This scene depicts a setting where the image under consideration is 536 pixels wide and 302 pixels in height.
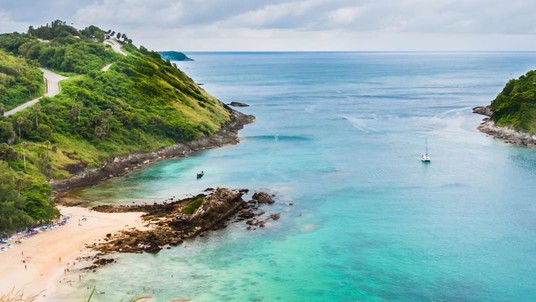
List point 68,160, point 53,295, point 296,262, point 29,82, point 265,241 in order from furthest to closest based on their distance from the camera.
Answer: point 29,82, point 68,160, point 265,241, point 296,262, point 53,295

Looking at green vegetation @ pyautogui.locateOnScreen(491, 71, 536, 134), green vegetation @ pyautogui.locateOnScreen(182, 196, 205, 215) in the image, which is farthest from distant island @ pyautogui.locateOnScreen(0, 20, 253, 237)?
green vegetation @ pyautogui.locateOnScreen(491, 71, 536, 134)

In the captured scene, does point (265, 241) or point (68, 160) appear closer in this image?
point (265, 241)

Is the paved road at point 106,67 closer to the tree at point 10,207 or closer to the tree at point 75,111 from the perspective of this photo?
the tree at point 75,111

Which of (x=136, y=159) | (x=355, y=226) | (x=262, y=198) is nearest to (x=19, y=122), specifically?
(x=136, y=159)

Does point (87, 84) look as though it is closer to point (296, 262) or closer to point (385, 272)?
point (296, 262)

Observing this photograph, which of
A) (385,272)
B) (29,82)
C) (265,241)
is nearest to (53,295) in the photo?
(265,241)

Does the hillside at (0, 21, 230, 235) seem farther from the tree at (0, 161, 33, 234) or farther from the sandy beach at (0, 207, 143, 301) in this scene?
the sandy beach at (0, 207, 143, 301)

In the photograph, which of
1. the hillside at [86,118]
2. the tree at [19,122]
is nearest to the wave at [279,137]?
the hillside at [86,118]
